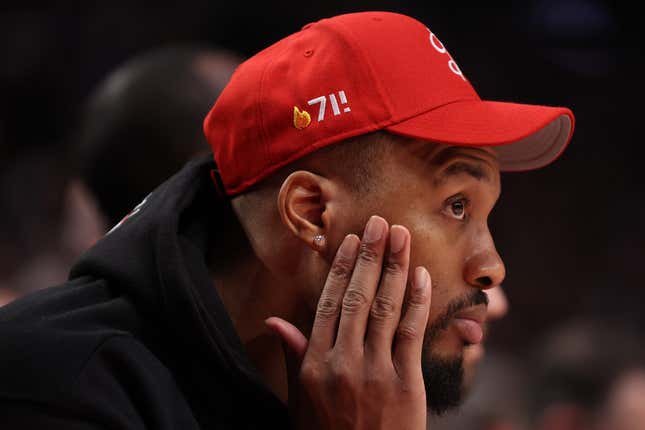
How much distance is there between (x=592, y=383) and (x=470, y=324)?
1473 millimetres

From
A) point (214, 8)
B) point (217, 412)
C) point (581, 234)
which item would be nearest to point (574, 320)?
point (581, 234)

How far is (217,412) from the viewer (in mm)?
1399

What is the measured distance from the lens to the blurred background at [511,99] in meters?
3.24

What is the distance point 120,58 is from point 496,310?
1.94 meters

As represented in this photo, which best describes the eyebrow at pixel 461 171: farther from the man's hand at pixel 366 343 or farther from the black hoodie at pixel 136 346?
the black hoodie at pixel 136 346

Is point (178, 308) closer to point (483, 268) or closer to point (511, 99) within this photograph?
point (483, 268)

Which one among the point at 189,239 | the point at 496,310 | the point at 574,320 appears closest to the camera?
the point at 189,239

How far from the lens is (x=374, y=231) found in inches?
55.6

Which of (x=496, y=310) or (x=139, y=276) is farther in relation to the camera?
(x=496, y=310)

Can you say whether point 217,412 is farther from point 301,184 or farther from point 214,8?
point 214,8

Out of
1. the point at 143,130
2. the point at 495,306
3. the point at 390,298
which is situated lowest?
the point at 495,306

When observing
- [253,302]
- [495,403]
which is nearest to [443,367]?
[253,302]

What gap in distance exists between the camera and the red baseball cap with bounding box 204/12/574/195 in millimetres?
1447

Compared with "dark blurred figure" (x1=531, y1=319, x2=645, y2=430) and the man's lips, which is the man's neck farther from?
"dark blurred figure" (x1=531, y1=319, x2=645, y2=430)
